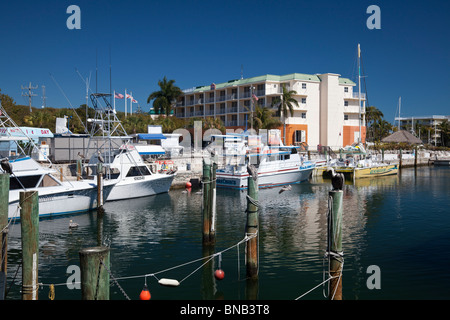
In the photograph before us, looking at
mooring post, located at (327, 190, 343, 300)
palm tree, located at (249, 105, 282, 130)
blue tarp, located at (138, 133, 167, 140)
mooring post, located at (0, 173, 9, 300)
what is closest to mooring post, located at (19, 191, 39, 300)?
mooring post, located at (0, 173, 9, 300)

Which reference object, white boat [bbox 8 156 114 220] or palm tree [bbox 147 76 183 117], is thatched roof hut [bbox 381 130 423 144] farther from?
white boat [bbox 8 156 114 220]

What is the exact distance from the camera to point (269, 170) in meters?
33.9

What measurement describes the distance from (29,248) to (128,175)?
59.1 ft

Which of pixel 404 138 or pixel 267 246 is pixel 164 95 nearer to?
pixel 404 138

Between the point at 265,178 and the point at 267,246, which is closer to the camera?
the point at 267,246

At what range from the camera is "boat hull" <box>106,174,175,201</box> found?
2561 cm

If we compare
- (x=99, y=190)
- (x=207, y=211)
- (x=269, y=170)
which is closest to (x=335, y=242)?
(x=207, y=211)

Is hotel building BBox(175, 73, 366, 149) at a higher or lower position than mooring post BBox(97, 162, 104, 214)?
higher

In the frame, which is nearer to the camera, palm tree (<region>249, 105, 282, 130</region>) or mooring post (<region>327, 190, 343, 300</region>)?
mooring post (<region>327, 190, 343, 300</region>)

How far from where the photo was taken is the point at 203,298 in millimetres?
10703

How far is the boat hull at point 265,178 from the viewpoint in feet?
107

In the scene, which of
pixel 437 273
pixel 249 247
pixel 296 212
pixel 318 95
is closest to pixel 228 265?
pixel 249 247

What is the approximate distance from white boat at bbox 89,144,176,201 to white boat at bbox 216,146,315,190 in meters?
7.18
